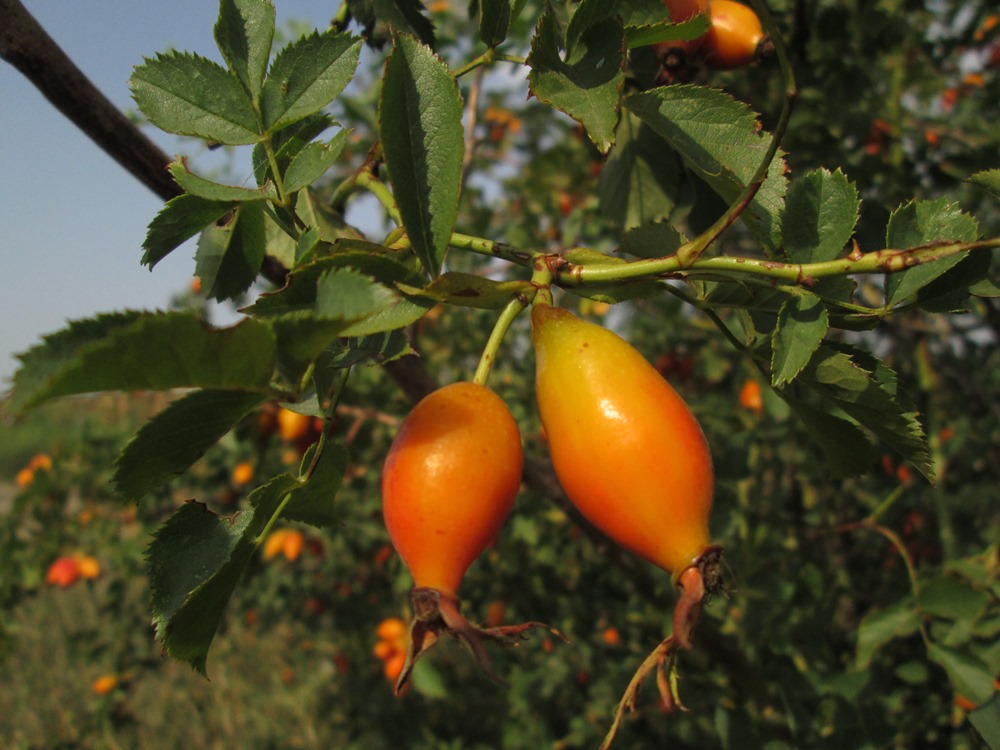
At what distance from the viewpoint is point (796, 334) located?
0.56 meters

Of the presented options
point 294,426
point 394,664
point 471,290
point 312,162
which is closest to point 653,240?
point 471,290

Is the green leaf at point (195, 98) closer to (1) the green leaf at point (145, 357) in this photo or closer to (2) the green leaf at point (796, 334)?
(1) the green leaf at point (145, 357)

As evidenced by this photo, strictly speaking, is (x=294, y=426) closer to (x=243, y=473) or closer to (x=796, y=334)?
(x=243, y=473)

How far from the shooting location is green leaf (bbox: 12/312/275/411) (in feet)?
1.30

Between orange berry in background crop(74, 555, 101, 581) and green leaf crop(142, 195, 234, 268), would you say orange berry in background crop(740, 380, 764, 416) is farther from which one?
orange berry in background crop(74, 555, 101, 581)

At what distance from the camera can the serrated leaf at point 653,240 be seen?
0.66m

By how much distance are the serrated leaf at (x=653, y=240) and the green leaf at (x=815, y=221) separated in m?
0.09

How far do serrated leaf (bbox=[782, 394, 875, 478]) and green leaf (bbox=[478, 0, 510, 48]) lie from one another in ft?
1.41

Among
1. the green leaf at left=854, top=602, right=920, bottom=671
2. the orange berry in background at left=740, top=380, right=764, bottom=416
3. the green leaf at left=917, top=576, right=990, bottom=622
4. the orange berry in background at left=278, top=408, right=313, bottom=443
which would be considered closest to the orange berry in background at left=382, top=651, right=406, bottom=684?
the orange berry in background at left=278, top=408, right=313, bottom=443

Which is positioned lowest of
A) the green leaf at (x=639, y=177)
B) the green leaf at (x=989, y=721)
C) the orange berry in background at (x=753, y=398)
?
the orange berry in background at (x=753, y=398)

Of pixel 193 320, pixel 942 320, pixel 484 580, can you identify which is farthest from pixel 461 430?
pixel 942 320

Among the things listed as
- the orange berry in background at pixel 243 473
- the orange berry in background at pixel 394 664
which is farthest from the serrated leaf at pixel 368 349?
the orange berry in background at pixel 394 664

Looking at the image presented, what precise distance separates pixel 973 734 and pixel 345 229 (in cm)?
108

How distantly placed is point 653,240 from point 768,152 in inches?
6.6
